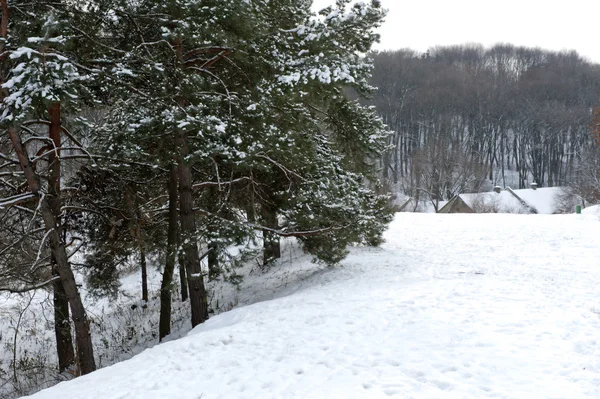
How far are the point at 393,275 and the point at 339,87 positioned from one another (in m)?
4.41

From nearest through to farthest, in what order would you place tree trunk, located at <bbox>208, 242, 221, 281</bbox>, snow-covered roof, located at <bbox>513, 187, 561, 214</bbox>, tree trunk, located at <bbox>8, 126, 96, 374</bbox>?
tree trunk, located at <bbox>8, 126, 96, 374</bbox>
tree trunk, located at <bbox>208, 242, 221, 281</bbox>
snow-covered roof, located at <bbox>513, 187, 561, 214</bbox>

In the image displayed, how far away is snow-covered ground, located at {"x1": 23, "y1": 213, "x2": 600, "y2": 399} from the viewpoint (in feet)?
14.2

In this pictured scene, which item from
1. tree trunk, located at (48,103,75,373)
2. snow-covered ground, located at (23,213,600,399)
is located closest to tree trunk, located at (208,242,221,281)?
snow-covered ground, located at (23,213,600,399)

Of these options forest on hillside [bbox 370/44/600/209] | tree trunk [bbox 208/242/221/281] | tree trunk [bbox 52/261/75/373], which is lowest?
tree trunk [bbox 52/261/75/373]

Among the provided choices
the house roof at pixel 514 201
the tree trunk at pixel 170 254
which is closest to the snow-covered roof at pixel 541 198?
the house roof at pixel 514 201

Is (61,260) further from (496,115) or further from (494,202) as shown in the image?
(496,115)

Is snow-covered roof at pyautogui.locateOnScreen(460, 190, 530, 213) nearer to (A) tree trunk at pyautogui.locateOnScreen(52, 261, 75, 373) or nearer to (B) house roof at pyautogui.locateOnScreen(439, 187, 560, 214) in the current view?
(B) house roof at pyautogui.locateOnScreen(439, 187, 560, 214)

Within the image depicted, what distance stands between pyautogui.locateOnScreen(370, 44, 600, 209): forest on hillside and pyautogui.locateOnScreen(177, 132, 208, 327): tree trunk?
45881 millimetres

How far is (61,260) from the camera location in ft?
22.5

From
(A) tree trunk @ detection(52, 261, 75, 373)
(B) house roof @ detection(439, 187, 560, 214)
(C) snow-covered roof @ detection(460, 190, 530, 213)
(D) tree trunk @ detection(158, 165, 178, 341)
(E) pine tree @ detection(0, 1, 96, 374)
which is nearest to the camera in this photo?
(E) pine tree @ detection(0, 1, 96, 374)

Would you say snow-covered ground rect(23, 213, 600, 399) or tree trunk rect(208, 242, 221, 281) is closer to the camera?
snow-covered ground rect(23, 213, 600, 399)

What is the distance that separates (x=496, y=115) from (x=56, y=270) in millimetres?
65916

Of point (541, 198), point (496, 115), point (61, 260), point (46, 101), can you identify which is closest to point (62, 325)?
point (61, 260)

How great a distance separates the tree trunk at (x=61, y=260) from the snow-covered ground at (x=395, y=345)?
1.80m
